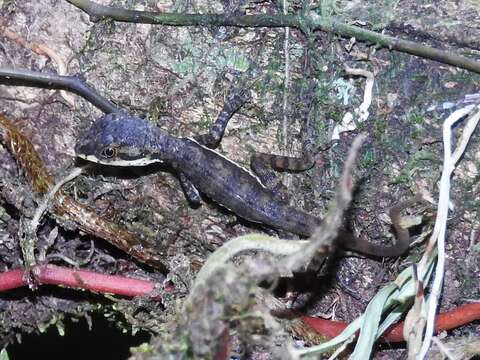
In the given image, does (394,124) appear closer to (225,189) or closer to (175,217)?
(225,189)

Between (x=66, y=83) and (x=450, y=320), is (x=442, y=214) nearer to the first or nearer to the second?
(x=450, y=320)

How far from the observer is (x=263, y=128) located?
12.1 ft

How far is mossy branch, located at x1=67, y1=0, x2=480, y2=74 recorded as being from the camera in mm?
3262

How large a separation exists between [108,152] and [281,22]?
4.02 ft

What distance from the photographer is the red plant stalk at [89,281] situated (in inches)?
149

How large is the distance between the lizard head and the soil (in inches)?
3.2

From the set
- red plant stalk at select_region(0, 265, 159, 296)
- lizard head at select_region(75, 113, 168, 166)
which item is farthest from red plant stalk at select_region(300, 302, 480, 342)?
lizard head at select_region(75, 113, 168, 166)

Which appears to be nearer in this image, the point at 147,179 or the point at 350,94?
the point at 350,94

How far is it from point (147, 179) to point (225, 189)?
18.1 inches

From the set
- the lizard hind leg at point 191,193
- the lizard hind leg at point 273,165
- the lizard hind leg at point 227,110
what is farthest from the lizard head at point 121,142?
the lizard hind leg at point 273,165

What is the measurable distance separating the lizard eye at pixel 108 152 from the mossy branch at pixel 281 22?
72cm

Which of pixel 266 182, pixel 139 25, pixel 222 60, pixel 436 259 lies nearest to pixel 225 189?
pixel 266 182

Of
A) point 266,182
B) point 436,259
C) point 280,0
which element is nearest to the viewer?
point 436,259

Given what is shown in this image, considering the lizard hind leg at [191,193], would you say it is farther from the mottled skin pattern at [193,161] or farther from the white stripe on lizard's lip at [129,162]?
the white stripe on lizard's lip at [129,162]
